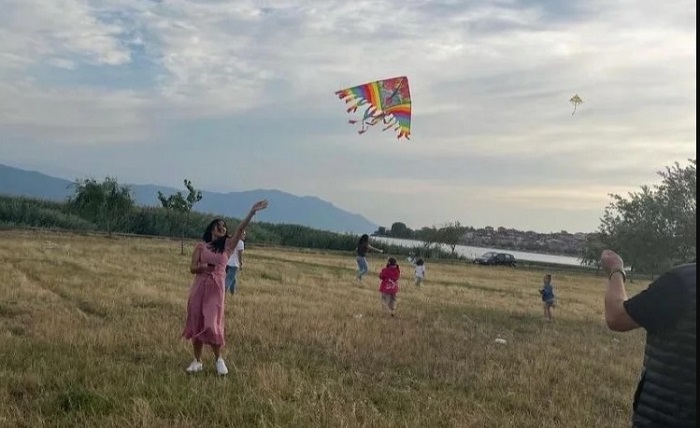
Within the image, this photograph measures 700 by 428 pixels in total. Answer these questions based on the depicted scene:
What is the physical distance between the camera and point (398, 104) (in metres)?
12.4

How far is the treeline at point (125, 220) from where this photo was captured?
5522cm

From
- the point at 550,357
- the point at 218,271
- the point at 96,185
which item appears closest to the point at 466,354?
the point at 550,357

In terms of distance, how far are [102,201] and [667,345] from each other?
5522 centimetres

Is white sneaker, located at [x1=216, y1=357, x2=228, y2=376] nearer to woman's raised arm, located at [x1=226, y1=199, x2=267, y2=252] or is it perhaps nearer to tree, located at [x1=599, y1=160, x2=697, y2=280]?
woman's raised arm, located at [x1=226, y1=199, x2=267, y2=252]

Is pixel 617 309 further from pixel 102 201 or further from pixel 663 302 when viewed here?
pixel 102 201

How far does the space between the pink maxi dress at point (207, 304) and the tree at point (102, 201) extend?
4784cm

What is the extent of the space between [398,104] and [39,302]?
7.55 metres

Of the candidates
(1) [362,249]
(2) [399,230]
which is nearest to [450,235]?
(2) [399,230]

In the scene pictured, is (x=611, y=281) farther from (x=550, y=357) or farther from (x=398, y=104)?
(x=398, y=104)

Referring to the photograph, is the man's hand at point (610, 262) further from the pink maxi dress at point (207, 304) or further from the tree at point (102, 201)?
the tree at point (102, 201)

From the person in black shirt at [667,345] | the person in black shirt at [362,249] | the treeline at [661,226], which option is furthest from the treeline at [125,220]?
the person in black shirt at [667,345]

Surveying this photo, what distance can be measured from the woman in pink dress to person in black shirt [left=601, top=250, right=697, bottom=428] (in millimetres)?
5666

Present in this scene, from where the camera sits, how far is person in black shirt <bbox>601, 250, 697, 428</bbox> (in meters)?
3.18

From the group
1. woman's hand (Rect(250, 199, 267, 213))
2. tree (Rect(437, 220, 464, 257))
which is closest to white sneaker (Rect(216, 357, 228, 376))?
woman's hand (Rect(250, 199, 267, 213))
